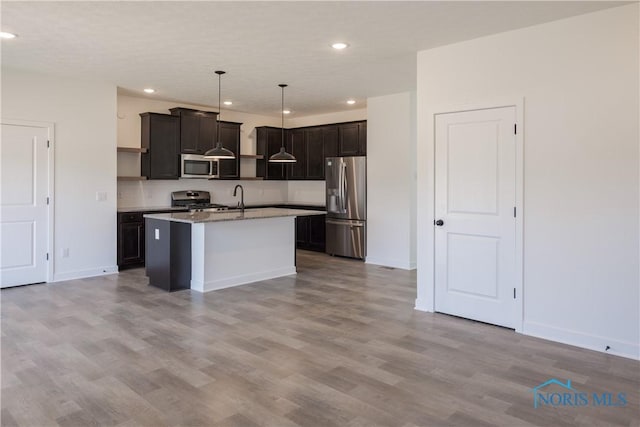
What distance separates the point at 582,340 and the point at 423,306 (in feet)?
4.88

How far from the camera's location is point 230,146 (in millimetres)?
8312

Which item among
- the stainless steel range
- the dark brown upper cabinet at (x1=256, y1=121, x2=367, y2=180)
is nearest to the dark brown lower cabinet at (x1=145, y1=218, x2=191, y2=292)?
the stainless steel range

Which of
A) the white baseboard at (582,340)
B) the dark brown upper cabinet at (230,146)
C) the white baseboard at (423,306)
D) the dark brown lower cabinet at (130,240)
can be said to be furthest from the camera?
the dark brown upper cabinet at (230,146)

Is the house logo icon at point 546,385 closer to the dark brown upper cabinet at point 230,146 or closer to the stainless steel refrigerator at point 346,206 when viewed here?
the stainless steel refrigerator at point 346,206

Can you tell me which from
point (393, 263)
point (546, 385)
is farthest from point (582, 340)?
point (393, 263)

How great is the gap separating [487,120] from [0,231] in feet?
18.8

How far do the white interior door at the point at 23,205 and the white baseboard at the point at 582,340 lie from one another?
19.0 feet

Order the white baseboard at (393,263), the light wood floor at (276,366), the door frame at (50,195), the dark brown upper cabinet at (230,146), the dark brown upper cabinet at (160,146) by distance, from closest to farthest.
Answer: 1. the light wood floor at (276,366)
2. the door frame at (50,195)
3. the white baseboard at (393,263)
4. the dark brown upper cabinet at (160,146)
5. the dark brown upper cabinet at (230,146)

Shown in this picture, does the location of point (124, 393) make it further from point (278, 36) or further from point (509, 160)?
point (509, 160)

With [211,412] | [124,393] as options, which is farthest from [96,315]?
[211,412]

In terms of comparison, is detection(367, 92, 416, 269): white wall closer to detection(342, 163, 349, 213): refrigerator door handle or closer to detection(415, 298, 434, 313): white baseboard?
detection(342, 163, 349, 213): refrigerator door handle

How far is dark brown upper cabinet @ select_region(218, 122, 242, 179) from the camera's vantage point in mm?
8203

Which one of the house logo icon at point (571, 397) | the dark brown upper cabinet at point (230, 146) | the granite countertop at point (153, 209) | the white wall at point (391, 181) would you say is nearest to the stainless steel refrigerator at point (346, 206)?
the white wall at point (391, 181)

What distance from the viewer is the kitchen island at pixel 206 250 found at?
5.46 m
